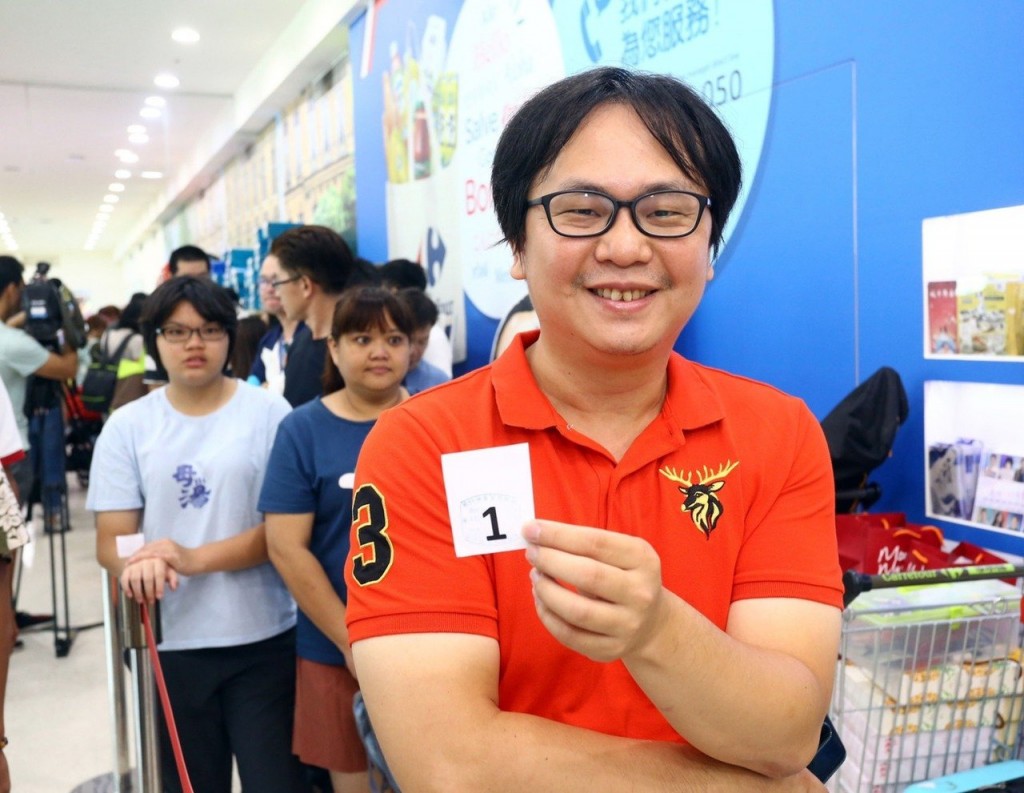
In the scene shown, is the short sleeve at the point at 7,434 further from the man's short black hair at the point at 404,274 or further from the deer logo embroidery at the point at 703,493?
the man's short black hair at the point at 404,274

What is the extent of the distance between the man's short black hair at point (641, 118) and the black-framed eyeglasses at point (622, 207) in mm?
40

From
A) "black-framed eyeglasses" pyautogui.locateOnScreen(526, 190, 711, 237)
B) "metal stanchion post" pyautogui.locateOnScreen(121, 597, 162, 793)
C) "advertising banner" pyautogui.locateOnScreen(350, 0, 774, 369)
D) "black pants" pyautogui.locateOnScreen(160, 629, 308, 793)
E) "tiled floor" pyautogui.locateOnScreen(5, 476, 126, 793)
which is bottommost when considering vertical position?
"tiled floor" pyautogui.locateOnScreen(5, 476, 126, 793)

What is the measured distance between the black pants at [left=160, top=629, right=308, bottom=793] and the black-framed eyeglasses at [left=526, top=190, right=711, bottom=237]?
1.64 metres

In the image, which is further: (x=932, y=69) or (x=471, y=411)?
(x=932, y=69)

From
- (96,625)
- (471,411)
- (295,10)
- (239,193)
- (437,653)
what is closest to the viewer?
(437,653)

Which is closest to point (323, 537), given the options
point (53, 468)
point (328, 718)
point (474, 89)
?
point (328, 718)

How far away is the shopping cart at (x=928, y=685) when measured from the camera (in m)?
1.55

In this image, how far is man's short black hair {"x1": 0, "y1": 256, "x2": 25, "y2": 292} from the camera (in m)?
4.30

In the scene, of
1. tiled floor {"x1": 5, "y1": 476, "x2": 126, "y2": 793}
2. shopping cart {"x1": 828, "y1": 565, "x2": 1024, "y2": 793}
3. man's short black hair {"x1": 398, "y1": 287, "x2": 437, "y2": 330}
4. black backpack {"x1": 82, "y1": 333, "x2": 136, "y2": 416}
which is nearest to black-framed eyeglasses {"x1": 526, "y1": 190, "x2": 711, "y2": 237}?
shopping cart {"x1": 828, "y1": 565, "x2": 1024, "y2": 793}

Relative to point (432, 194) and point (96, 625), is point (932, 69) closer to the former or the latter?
point (432, 194)

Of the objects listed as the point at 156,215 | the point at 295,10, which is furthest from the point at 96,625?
the point at 156,215

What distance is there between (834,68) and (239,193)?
1013cm

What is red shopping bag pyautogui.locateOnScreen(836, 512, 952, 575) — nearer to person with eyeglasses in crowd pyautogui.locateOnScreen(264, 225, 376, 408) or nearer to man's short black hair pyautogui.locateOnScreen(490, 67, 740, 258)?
man's short black hair pyautogui.locateOnScreen(490, 67, 740, 258)

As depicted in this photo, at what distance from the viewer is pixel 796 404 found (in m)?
1.17
